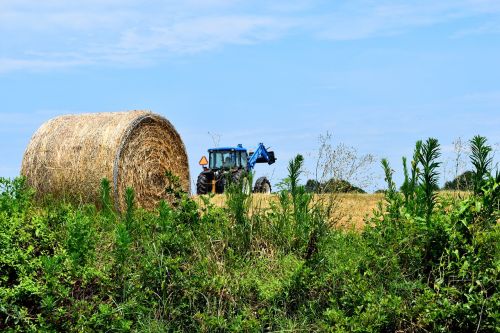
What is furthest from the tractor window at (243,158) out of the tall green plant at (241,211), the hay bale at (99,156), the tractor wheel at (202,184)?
the tall green plant at (241,211)

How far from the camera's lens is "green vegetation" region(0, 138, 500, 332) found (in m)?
4.97

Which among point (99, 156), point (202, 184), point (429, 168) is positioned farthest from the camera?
point (202, 184)

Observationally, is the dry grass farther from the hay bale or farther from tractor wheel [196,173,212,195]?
tractor wheel [196,173,212,195]

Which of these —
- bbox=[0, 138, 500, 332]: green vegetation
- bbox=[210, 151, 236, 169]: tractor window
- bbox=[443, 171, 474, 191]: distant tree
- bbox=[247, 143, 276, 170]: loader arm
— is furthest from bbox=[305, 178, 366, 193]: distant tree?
bbox=[247, 143, 276, 170]: loader arm

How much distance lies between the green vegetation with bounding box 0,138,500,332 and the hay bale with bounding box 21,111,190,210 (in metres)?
5.35

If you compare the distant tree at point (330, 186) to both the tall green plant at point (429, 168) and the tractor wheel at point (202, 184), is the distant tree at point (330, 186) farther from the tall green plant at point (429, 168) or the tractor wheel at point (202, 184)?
the tractor wheel at point (202, 184)

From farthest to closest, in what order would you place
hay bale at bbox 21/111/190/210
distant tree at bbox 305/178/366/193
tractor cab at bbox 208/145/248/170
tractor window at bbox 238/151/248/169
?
1. tractor window at bbox 238/151/248/169
2. tractor cab at bbox 208/145/248/170
3. hay bale at bbox 21/111/190/210
4. distant tree at bbox 305/178/366/193

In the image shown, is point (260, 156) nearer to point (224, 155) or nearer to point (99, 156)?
point (224, 155)

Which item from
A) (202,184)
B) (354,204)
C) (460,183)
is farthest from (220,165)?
(460,183)

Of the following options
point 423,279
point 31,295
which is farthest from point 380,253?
point 31,295

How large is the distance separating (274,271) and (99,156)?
Result: 6488mm

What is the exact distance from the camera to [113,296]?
17.7ft

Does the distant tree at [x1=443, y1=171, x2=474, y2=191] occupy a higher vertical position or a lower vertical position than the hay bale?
lower

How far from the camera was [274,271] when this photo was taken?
18.3ft
